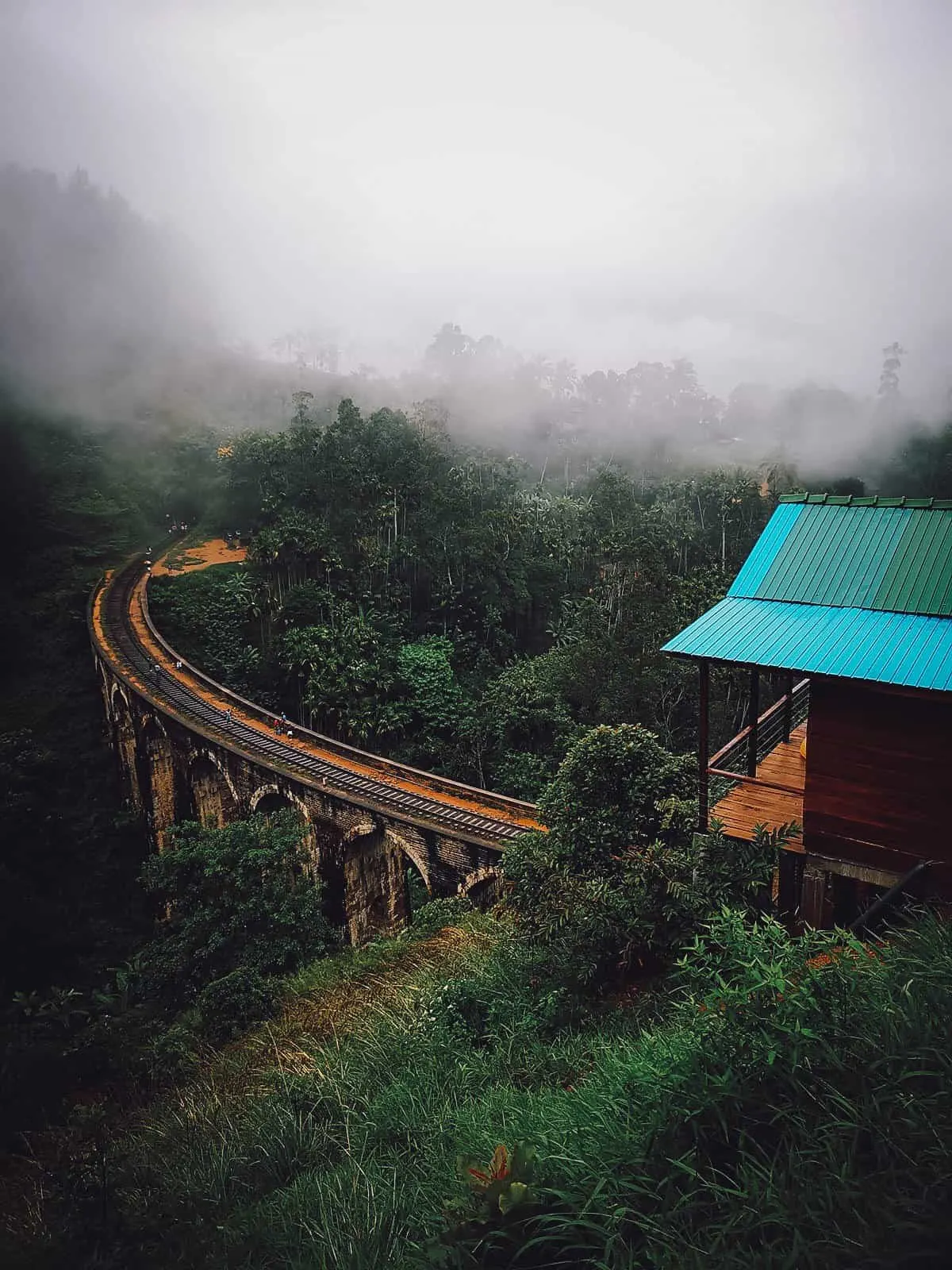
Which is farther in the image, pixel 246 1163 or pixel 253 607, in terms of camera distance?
pixel 253 607

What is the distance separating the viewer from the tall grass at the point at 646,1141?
3068mm

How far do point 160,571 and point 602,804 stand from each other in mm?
35310

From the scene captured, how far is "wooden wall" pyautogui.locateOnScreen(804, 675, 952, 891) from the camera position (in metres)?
7.43

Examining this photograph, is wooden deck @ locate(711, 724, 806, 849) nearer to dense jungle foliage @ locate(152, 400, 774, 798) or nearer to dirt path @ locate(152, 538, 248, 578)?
dense jungle foliage @ locate(152, 400, 774, 798)

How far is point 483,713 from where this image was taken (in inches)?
1075

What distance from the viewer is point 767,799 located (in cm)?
941

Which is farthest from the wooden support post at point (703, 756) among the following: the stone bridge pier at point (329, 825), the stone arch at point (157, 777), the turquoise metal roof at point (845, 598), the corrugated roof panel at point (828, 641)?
the stone arch at point (157, 777)

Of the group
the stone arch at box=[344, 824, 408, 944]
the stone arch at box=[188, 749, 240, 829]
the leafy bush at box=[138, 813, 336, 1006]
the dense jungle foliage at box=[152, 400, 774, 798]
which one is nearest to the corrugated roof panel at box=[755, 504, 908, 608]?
the leafy bush at box=[138, 813, 336, 1006]

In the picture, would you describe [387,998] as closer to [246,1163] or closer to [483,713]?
[246,1163]

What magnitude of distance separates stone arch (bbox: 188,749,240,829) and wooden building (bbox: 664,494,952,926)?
51.7 ft

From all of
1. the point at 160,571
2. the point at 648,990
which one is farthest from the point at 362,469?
the point at 648,990

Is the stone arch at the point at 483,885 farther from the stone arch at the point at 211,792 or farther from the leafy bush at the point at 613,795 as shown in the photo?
the stone arch at the point at 211,792

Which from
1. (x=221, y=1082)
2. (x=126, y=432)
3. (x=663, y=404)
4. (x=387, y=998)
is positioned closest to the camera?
(x=221, y=1082)

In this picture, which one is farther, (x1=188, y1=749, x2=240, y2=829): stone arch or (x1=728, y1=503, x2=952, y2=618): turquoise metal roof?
(x1=188, y1=749, x2=240, y2=829): stone arch
